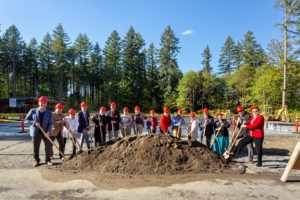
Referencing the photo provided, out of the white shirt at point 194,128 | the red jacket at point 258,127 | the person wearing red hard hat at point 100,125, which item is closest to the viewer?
the red jacket at point 258,127

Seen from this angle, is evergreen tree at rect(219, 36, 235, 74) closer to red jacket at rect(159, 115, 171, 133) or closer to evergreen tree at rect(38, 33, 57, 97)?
evergreen tree at rect(38, 33, 57, 97)

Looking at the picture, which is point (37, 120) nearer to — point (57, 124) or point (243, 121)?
point (57, 124)

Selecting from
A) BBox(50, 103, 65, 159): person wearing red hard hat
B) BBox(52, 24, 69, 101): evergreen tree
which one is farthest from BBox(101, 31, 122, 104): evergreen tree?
BBox(50, 103, 65, 159): person wearing red hard hat

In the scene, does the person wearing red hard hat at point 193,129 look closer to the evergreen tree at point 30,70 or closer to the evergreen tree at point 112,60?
the evergreen tree at point 112,60

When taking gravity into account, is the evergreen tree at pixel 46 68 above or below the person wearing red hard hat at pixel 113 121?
A: above

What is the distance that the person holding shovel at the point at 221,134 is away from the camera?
801 centimetres

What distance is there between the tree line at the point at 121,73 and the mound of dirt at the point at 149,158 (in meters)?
38.2

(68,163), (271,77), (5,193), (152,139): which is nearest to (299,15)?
(271,77)

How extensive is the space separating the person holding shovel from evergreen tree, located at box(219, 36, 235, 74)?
60.2m

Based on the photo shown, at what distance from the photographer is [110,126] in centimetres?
887

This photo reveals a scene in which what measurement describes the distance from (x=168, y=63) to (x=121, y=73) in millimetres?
10725

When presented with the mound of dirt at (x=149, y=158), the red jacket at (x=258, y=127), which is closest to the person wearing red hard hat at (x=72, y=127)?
the mound of dirt at (x=149, y=158)

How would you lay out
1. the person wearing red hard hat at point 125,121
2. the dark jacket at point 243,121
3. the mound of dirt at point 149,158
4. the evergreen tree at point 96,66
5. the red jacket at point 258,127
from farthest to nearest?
the evergreen tree at point 96,66 → the person wearing red hard hat at point 125,121 → the dark jacket at point 243,121 → the red jacket at point 258,127 → the mound of dirt at point 149,158

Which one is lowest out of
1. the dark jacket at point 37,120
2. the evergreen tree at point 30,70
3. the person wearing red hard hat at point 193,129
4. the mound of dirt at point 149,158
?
the mound of dirt at point 149,158
